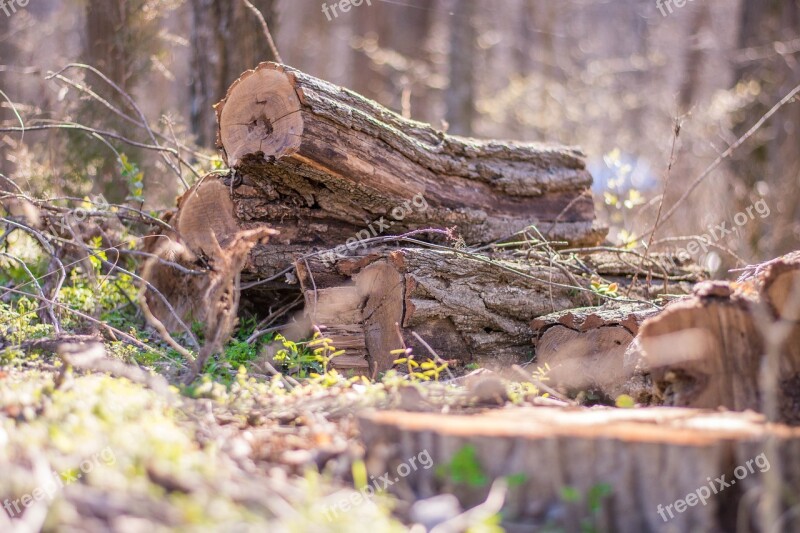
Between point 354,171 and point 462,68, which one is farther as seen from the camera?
point 462,68

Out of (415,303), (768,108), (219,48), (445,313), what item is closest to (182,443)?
(415,303)

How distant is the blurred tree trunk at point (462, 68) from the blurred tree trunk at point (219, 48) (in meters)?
5.58

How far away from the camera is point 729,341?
2863mm

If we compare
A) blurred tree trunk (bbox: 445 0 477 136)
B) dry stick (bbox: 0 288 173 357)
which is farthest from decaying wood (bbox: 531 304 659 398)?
blurred tree trunk (bbox: 445 0 477 136)

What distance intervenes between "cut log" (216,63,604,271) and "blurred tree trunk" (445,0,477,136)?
716cm

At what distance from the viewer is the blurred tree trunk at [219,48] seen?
6598 mm

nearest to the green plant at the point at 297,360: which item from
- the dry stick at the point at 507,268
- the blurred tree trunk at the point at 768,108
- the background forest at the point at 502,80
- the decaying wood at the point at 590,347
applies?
the dry stick at the point at 507,268

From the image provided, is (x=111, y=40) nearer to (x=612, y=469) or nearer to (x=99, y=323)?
(x=99, y=323)

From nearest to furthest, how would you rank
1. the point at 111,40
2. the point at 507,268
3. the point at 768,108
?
the point at 507,268 < the point at 111,40 < the point at 768,108

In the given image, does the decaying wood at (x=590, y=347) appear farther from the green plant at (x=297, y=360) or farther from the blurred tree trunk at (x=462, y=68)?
the blurred tree trunk at (x=462, y=68)

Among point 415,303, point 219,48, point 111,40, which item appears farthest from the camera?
point 111,40

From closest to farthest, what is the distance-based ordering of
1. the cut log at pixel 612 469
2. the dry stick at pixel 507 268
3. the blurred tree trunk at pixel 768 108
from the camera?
the cut log at pixel 612 469
the dry stick at pixel 507 268
the blurred tree trunk at pixel 768 108

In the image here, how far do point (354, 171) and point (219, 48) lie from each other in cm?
328

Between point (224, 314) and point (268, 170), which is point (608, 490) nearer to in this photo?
point (224, 314)
